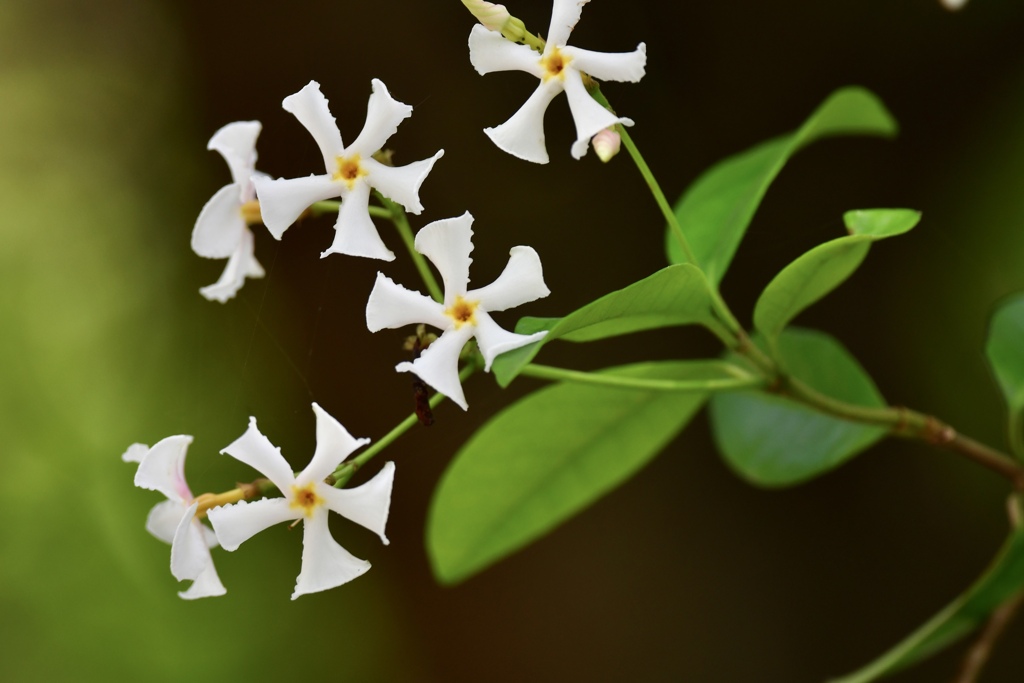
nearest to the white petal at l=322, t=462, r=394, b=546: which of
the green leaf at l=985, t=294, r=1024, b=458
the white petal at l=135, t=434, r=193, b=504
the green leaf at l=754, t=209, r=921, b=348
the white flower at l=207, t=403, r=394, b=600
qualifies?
the white flower at l=207, t=403, r=394, b=600

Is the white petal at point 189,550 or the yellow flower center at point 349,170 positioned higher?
the yellow flower center at point 349,170

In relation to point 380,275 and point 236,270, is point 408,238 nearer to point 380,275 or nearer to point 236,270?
point 380,275

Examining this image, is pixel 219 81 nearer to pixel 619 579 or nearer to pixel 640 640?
pixel 619 579

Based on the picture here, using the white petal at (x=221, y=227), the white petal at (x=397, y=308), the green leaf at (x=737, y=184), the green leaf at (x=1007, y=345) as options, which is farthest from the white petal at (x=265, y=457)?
the green leaf at (x=1007, y=345)

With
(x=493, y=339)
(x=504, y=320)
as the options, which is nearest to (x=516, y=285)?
(x=493, y=339)

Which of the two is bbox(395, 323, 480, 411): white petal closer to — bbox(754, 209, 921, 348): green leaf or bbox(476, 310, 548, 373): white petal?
bbox(476, 310, 548, 373): white petal

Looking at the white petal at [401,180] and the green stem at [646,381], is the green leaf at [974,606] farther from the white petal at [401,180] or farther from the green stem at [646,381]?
the white petal at [401,180]
